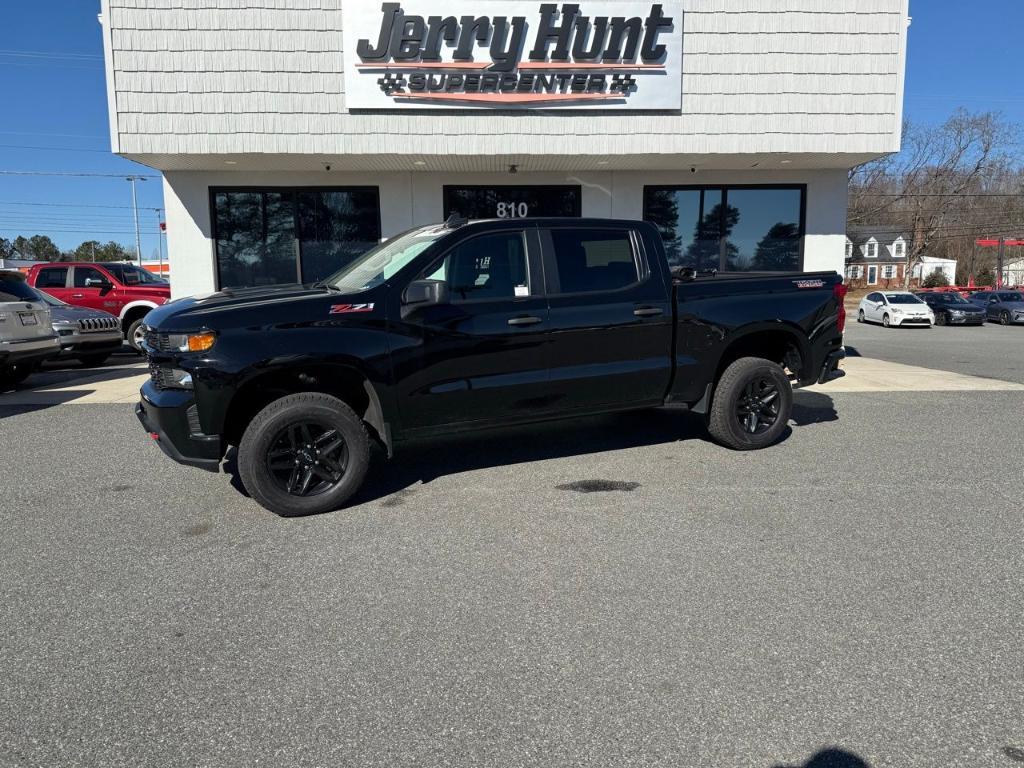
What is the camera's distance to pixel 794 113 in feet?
37.4

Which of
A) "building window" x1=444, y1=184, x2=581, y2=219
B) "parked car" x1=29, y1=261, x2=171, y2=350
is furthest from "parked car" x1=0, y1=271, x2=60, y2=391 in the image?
"building window" x1=444, y1=184, x2=581, y2=219

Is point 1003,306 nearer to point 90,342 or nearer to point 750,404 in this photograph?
point 750,404

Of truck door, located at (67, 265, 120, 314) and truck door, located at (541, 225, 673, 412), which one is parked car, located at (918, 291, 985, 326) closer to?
truck door, located at (541, 225, 673, 412)

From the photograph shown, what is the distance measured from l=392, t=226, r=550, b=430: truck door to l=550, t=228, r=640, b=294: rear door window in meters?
0.21

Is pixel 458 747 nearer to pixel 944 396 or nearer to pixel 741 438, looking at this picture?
pixel 741 438

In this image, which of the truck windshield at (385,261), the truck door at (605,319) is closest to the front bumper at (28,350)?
the truck windshield at (385,261)

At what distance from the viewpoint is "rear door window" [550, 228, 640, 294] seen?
5426 millimetres

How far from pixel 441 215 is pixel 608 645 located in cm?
1131

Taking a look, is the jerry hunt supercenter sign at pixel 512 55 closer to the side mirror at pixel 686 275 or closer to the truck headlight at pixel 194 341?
the side mirror at pixel 686 275

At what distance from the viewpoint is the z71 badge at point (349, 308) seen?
4.70m

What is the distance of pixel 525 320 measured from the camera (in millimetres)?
5152

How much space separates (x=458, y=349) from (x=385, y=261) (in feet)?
3.44

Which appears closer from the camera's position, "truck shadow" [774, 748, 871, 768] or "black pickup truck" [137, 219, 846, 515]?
"truck shadow" [774, 748, 871, 768]

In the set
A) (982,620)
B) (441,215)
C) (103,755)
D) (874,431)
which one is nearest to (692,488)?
(982,620)
